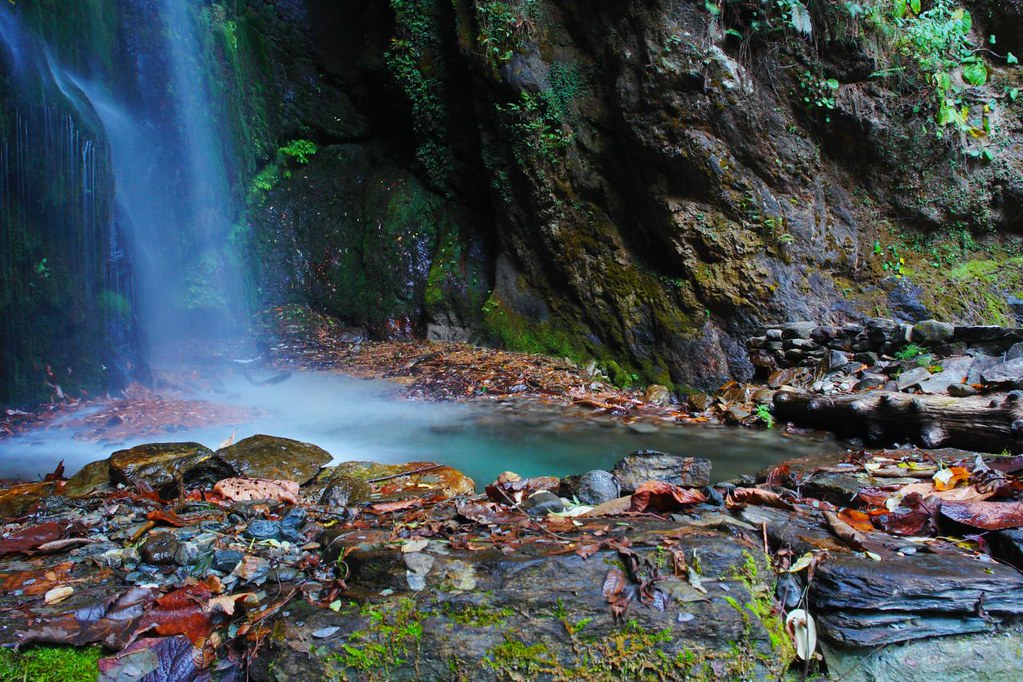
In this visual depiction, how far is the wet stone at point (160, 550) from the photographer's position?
2658 millimetres

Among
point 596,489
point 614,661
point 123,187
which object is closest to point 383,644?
point 614,661

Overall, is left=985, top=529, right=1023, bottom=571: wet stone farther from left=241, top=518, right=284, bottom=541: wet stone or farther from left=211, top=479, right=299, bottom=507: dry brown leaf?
left=211, top=479, right=299, bottom=507: dry brown leaf

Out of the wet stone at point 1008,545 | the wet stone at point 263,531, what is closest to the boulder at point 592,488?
the wet stone at point 263,531

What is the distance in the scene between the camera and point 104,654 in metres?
2.10

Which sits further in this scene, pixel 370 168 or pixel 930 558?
pixel 370 168

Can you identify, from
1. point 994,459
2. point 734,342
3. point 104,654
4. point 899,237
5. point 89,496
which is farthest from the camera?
point 899,237

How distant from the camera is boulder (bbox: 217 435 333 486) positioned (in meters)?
4.30

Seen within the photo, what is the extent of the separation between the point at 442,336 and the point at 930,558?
31.4 feet

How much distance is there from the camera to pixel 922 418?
192 inches

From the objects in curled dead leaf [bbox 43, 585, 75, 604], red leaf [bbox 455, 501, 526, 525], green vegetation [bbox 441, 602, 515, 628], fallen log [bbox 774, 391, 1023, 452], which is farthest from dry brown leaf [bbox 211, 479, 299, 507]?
fallen log [bbox 774, 391, 1023, 452]

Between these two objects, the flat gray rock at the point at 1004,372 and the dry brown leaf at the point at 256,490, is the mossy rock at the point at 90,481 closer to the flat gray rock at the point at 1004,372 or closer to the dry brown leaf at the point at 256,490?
the dry brown leaf at the point at 256,490

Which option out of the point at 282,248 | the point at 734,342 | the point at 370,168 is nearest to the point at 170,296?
the point at 282,248

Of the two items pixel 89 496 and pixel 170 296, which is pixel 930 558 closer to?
pixel 89 496

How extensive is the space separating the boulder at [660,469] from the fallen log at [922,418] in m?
2.22
